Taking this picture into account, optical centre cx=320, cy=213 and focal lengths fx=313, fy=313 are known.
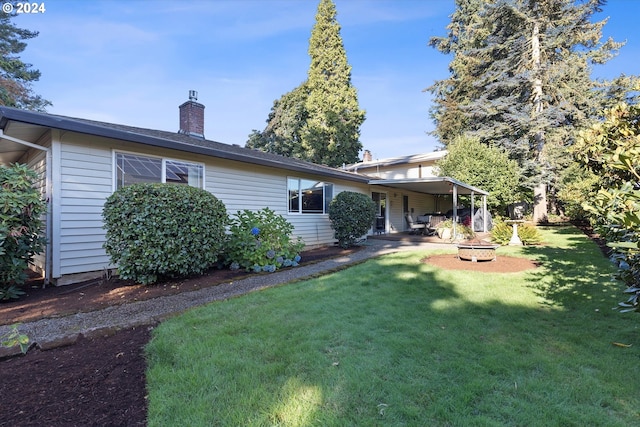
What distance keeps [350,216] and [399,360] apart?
7.42 metres

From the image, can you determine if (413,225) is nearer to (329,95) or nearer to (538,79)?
(538,79)

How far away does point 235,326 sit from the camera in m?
3.63

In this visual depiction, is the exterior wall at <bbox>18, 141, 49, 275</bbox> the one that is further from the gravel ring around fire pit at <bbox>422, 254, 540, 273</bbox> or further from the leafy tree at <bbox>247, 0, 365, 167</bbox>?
the leafy tree at <bbox>247, 0, 365, 167</bbox>

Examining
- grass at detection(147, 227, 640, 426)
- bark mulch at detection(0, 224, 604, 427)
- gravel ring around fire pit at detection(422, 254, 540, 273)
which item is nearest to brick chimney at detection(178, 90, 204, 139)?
bark mulch at detection(0, 224, 604, 427)

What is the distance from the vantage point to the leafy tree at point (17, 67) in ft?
58.1

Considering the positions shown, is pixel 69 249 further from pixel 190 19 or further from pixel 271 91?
pixel 271 91

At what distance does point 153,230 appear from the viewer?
5.22m

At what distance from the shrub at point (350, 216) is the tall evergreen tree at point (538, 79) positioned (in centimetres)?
1328

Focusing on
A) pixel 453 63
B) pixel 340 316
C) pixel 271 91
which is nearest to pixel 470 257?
pixel 340 316

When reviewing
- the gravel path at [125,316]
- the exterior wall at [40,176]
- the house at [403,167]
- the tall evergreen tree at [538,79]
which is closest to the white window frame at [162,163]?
the exterior wall at [40,176]

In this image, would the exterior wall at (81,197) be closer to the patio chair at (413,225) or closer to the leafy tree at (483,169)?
the patio chair at (413,225)

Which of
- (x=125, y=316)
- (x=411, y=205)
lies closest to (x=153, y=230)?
(x=125, y=316)

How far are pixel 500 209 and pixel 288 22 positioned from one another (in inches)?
608

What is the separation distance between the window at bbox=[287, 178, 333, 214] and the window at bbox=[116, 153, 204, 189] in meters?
3.39
